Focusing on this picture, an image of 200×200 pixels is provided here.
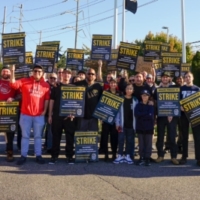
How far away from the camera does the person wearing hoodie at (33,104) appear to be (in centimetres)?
930

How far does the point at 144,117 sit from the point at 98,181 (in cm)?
233

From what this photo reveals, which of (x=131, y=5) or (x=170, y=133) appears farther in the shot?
(x=131, y=5)

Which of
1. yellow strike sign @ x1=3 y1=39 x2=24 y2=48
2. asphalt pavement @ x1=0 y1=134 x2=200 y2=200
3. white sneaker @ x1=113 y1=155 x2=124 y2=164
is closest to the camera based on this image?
Answer: asphalt pavement @ x1=0 y1=134 x2=200 y2=200

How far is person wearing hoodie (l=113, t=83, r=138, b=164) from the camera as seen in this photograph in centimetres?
980

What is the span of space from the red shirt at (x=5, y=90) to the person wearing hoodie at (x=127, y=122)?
8.52 feet

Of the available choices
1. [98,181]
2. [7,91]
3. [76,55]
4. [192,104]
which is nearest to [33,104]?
[7,91]

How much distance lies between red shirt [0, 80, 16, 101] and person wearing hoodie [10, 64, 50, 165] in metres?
0.38

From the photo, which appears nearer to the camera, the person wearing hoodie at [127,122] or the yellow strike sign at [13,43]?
the person wearing hoodie at [127,122]

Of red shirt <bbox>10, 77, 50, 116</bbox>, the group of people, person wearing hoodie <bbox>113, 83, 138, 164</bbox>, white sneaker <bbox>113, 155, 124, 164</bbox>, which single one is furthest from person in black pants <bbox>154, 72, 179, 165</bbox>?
red shirt <bbox>10, 77, 50, 116</bbox>

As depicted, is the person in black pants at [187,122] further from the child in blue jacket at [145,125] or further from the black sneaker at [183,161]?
the child in blue jacket at [145,125]

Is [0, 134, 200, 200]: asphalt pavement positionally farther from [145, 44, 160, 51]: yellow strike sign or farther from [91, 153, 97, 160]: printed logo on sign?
[145, 44, 160, 51]: yellow strike sign

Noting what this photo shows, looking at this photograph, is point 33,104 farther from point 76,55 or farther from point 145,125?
point 76,55

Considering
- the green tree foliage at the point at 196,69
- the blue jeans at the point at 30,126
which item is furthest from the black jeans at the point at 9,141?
the green tree foliage at the point at 196,69

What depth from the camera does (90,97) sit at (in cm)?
988
